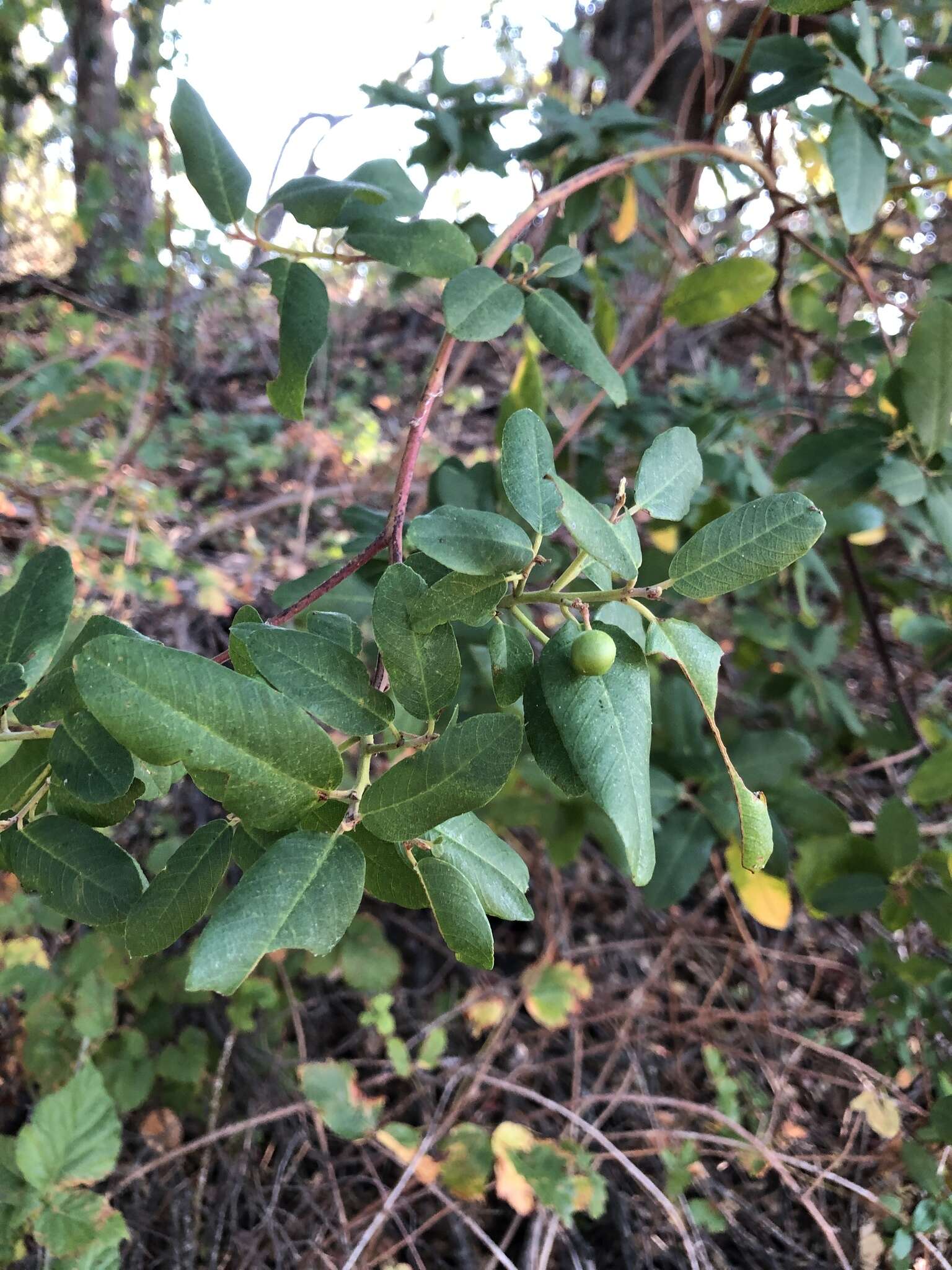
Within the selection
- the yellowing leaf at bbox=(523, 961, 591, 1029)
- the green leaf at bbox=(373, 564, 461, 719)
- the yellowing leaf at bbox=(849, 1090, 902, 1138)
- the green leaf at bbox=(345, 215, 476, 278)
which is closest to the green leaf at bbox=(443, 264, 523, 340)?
the green leaf at bbox=(345, 215, 476, 278)

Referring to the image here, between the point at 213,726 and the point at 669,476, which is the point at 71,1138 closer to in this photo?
the point at 213,726

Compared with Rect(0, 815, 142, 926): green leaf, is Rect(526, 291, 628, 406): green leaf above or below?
above

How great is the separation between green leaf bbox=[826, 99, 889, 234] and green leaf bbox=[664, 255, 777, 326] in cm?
14

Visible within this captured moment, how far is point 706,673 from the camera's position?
0.52 meters

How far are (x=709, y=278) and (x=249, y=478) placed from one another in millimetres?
2616

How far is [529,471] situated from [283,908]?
34 cm

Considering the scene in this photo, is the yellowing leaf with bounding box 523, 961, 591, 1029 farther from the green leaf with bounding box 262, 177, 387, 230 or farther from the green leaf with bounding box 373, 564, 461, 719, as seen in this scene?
the green leaf with bounding box 262, 177, 387, 230

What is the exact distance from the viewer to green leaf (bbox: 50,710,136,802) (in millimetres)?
513

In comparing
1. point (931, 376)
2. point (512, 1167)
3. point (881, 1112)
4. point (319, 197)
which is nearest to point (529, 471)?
point (319, 197)

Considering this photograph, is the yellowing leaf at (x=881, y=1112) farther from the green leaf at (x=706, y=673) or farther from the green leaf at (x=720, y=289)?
the green leaf at (x=720, y=289)

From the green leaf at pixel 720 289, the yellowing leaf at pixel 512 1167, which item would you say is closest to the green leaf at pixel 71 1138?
the yellowing leaf at pixel 512 1167

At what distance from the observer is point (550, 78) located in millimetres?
2764

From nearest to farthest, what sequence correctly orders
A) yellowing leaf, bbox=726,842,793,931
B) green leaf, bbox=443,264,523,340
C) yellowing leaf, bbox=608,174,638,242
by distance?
green leaf, bbox=443,264,523,340 → yellowing leaf, bbox=726,842,793,931 → yellowing leaf, bbox=608,174,638,242

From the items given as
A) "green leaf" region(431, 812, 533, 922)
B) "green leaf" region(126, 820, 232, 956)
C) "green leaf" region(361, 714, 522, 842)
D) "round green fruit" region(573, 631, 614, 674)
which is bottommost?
"green leaf" region(431, 812, 533, 922)
